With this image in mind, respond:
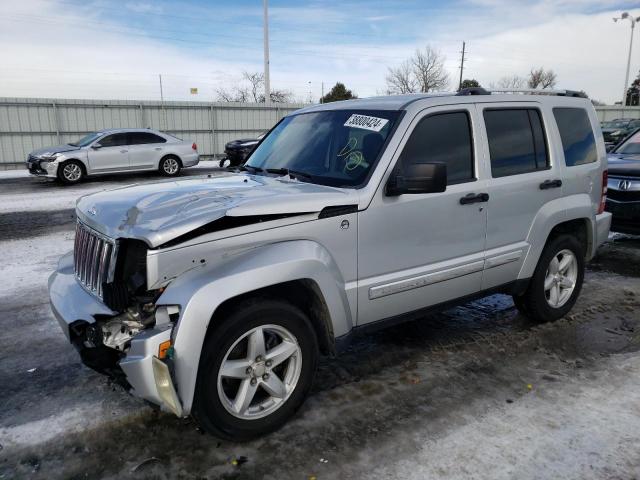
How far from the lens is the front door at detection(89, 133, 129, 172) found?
627 inches

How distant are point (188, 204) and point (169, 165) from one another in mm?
15242

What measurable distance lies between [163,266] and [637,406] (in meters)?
3.14

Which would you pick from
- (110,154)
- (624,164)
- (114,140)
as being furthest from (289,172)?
(114,140)

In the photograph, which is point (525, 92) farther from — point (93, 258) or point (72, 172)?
point (72, 172)

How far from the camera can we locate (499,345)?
4426 millimetres

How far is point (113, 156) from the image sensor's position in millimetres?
16219

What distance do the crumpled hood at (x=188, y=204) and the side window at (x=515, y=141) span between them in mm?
1500

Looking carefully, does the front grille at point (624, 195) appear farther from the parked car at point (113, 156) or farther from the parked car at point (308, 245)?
the parked car at point (113, 156)

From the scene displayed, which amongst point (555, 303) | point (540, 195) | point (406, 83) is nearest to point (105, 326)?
point (540, 195)

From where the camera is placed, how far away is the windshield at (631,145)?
8461 mm

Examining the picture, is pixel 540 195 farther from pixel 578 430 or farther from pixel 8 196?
pixel 8 196

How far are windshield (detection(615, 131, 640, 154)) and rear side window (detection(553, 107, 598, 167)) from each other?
13.9 feet

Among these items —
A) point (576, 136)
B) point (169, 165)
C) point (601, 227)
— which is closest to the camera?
point (576, 136)

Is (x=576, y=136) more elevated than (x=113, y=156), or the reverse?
(x=576, y=136)
